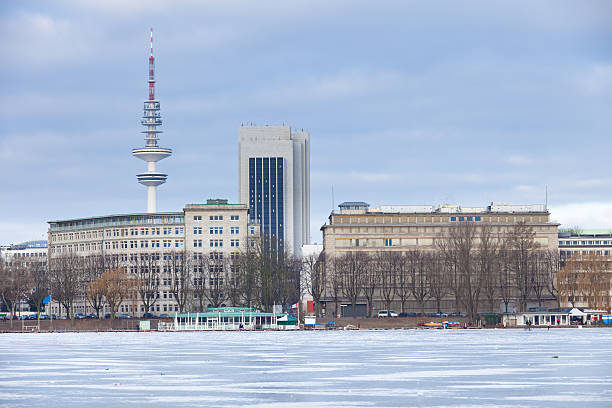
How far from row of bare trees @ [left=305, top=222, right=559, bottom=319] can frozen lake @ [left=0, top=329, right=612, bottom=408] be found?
284ft

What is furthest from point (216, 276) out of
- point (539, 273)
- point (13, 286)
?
point (539, 273)

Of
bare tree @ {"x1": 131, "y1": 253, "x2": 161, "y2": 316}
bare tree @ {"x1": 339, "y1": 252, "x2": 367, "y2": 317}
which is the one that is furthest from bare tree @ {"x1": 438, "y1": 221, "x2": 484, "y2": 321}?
bare tree @ {"x1": 131, "y1": 253, "x2": 161, "y2": 316}

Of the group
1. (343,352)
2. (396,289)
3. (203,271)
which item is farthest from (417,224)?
(343,352)

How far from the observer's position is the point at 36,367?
4925 centimetres

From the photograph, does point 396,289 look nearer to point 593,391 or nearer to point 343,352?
point 343,352

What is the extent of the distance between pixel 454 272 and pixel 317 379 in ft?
382

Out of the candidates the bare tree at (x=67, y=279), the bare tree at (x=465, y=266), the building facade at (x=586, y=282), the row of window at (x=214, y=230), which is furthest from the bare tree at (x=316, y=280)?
the bare tree at (x=67, y=279)

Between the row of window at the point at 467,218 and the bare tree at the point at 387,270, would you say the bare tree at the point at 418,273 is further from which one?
the row of window at the point at 467,218

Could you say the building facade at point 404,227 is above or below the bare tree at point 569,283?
above

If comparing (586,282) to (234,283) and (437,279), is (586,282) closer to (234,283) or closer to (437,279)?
(437,279)

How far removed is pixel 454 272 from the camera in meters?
154

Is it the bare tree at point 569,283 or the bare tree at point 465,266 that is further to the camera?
the bare tree at point 569,283

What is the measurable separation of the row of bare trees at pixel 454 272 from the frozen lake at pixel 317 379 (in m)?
86.7

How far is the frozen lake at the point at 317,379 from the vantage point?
32750 mm
